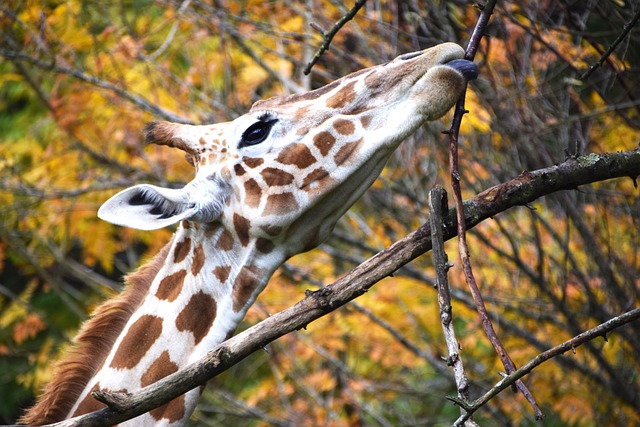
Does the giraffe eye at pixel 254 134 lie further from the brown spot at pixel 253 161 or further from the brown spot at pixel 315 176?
the brown spot at pixel 315 176

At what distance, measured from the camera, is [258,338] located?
8.72ft

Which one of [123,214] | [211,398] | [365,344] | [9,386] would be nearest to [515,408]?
[365,344]

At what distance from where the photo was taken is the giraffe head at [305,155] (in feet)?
10.9

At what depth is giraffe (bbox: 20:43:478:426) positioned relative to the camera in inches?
131

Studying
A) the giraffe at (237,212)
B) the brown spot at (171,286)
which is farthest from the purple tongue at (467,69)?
the brown spot at (171,286)

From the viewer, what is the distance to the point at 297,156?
11.6 ft

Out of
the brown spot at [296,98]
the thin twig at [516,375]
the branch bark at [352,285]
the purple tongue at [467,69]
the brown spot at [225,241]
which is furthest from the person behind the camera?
the brown spot at [296,98]

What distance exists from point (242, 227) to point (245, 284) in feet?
0.81

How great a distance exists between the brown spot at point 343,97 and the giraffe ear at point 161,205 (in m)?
0.61

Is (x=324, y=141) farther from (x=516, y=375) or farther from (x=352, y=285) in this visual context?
(x=516, y=375)

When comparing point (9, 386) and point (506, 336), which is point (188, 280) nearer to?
point (506, 336)

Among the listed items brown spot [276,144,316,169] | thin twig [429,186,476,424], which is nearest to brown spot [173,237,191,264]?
brown spot [276,144,316,169]

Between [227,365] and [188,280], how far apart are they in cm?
96

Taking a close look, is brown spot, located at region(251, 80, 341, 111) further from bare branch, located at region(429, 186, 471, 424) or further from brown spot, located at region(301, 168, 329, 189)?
bare branch, located at region(429, 186, 471, 424)
